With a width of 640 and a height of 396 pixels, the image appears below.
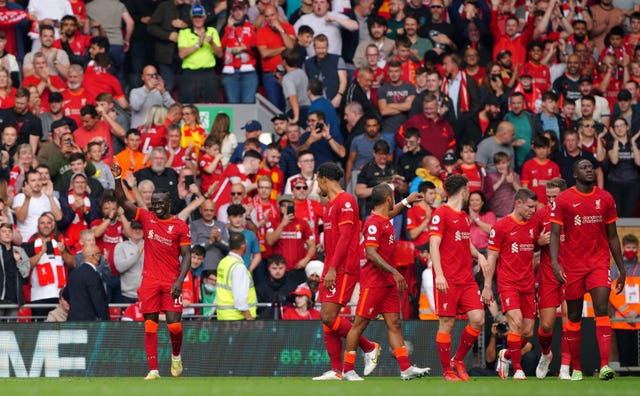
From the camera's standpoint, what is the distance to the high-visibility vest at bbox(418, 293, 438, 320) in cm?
2169

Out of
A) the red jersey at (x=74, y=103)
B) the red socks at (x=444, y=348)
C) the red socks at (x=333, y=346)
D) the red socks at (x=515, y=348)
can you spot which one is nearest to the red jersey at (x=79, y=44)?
the red jersey at (x=74, y=103)

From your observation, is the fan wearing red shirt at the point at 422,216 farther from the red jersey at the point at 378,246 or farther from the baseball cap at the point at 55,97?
the baseball cap at the point at 55,97

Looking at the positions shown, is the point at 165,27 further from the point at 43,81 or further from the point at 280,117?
the point at 280,117

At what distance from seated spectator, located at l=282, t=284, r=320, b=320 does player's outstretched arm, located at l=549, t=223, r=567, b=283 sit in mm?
5329

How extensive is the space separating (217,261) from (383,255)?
6262 mm

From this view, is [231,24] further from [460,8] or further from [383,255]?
[383,255]

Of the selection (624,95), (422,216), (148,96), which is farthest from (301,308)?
(624,95)

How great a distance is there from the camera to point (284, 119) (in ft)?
83.5

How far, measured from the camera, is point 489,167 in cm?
2502

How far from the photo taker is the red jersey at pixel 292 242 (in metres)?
23.1

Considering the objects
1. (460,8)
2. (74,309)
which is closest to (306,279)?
(74,309)

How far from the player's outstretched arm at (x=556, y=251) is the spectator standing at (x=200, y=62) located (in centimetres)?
1111

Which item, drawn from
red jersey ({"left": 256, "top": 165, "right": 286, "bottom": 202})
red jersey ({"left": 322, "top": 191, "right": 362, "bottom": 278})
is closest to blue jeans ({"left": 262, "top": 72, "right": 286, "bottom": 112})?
red jersey ({"left": 256, "top": 165, "right": 286, "bottom": 202})

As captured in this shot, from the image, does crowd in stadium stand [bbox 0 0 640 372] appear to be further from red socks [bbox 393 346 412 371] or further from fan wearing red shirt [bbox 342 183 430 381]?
red socks [bbox 393 346 412 371]
